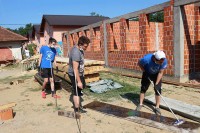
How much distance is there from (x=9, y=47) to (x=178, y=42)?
25113mm

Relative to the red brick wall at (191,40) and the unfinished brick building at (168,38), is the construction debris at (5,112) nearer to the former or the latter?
the unfinished brick building at (168,38)

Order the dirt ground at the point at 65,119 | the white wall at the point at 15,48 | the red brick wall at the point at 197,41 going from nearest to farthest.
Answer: the dirt ground at the point at 65,119 < the red brick wall at the point at 197,41 < the white wall at the point at 15,48

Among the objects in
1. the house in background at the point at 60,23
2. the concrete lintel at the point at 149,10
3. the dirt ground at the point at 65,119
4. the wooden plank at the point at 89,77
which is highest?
the house in background at the point at 60,23

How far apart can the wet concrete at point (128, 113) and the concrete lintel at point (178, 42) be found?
11.5 feet

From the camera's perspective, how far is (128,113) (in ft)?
19.5

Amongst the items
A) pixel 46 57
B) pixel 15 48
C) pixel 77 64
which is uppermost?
pixel 15 48

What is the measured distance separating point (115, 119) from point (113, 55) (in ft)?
25.5

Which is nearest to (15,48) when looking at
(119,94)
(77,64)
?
(119,94)

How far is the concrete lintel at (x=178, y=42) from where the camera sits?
8.72m

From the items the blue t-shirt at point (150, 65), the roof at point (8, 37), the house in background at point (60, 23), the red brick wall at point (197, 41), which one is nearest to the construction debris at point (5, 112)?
the blue t-shirt at point (150, 65)

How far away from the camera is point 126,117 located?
5645mm

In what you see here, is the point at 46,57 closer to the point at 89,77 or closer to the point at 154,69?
the point at 89,77

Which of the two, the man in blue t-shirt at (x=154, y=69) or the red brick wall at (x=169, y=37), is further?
the red brick wall at (x=169, y=37)

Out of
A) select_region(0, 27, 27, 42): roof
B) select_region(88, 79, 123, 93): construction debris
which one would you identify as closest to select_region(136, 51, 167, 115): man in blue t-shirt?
select_region(88, 79, 123, 93): construction debris
